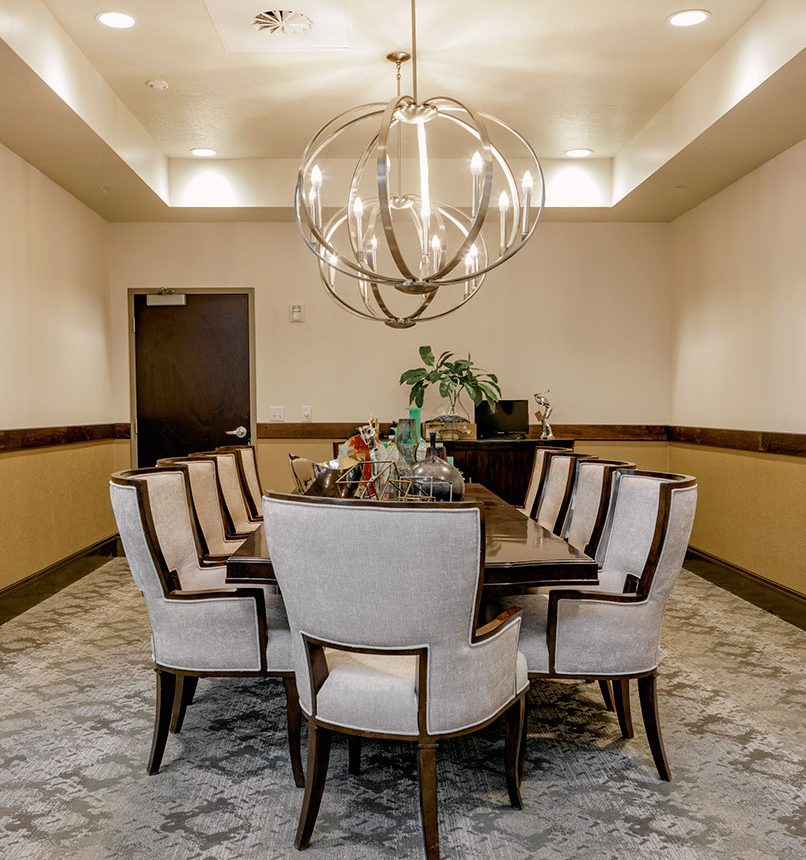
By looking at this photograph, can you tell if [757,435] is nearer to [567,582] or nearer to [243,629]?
[567,582]

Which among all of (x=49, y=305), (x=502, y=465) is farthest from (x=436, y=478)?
(x=49, y=305)

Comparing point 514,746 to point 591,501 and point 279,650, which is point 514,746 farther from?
point 591,501

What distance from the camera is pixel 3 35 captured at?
3117 mm

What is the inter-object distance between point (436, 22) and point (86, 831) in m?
3.46

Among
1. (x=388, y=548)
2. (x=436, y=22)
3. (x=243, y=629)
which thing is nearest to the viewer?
(x=388, y=548)

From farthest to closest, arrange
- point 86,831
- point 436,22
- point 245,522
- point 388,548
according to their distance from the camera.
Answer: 1. point 245,522
2. point 436,22
3. point 86,831
4. point 388,548

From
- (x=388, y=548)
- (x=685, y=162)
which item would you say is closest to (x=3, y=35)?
(x=388, y=548)

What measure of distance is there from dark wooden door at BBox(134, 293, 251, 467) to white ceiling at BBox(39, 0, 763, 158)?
1488 millimetres

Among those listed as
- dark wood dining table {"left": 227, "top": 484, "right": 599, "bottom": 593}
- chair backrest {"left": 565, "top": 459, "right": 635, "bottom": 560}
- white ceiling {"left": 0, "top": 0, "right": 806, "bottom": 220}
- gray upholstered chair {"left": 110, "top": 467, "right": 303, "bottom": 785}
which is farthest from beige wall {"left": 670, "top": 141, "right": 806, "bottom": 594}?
gray upholstered chair {"left": 110, "top": 467, "right": 303, "bottom": 785}

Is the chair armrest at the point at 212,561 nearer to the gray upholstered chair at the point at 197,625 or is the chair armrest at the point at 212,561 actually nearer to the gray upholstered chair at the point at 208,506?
the gray upholstered chair at the point at 208,506

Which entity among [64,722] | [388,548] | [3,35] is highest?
[3,35]

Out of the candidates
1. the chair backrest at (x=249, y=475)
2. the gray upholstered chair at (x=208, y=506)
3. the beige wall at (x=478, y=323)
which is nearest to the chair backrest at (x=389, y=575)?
the gray upholstered chair at (x=208, y=506)

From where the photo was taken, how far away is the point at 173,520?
2697 mm

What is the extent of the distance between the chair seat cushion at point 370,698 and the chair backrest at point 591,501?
121 cm
